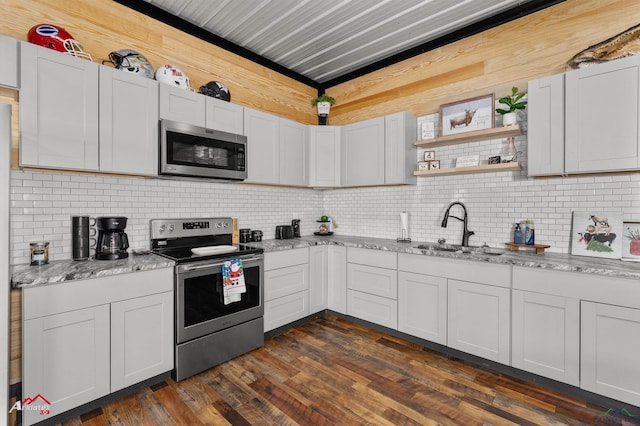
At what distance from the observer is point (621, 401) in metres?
1.86

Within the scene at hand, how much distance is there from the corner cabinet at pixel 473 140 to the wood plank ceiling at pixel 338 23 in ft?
3.50

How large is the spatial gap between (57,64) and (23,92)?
0.27 metres

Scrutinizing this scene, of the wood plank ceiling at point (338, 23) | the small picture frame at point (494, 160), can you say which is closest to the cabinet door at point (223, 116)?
the wood plank ceiling at point (338, 23)

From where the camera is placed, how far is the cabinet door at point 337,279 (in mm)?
3352

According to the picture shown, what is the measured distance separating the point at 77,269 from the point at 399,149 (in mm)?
2891

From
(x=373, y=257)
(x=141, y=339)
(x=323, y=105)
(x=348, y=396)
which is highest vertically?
(x=323, y=105)

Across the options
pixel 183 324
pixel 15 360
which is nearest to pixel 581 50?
pixel 183 324

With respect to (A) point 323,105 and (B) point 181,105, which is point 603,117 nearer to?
(A) point 323,105

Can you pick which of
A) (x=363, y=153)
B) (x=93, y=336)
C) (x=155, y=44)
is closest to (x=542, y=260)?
(x=363, y=153)

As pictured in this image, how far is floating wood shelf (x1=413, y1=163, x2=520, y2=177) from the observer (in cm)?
260

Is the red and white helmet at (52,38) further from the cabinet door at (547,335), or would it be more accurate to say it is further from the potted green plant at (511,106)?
the cabinet door at (547,335)

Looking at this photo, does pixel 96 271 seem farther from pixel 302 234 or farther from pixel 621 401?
pixel 621 401

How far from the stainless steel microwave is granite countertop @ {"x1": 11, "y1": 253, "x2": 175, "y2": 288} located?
29.2 inches

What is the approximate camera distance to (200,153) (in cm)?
262
